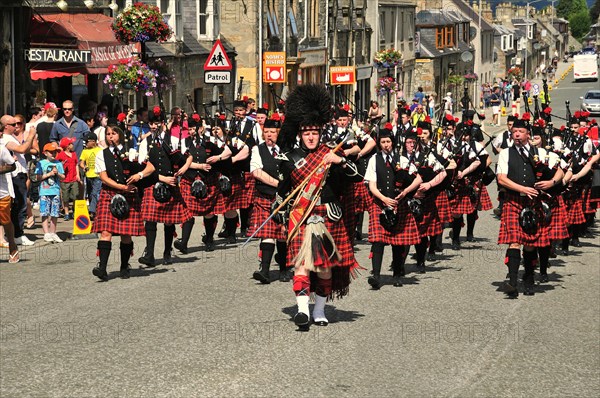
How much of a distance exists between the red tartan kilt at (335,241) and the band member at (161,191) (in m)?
3.92

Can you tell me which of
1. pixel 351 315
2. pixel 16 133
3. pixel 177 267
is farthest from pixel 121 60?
pixel 351 315

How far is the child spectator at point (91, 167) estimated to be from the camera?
18.8 metres

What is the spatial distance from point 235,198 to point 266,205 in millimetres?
3073

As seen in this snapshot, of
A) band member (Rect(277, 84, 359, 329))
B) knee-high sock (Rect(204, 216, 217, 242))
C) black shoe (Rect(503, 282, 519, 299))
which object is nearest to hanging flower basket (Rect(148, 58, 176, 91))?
knee-high sock (Rect(204, 216, 217, 242))

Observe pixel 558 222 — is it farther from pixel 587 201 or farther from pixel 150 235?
pixel 150 235

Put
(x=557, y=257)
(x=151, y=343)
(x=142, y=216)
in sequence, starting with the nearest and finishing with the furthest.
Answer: (x=151, y=343), (x=142, y=216), (x=557, y=257)

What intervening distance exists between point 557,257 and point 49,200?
23.0 ft

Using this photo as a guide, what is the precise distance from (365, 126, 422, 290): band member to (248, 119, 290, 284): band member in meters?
1.01

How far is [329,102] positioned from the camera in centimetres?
1093

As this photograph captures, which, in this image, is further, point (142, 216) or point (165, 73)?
point (165, 73)

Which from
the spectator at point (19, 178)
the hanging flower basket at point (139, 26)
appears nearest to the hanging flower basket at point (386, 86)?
the hanging flower basket at point (139, 26)

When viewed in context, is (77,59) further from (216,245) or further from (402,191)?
(402,191)

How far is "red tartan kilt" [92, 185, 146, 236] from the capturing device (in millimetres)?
13422

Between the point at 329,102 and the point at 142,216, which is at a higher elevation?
the point at 329,102
